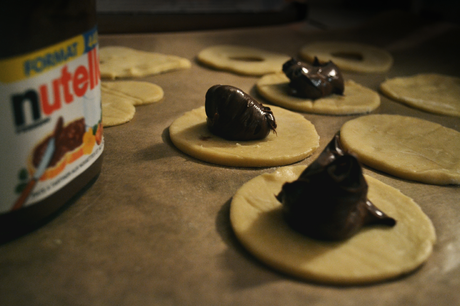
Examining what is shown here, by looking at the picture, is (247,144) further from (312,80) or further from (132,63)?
(132,63)

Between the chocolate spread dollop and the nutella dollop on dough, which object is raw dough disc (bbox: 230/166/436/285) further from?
the chocolate spread dollop

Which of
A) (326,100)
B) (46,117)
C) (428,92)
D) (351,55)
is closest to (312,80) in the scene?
(326,100)

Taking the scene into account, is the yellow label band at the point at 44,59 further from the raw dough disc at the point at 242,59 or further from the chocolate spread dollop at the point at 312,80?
the raw dough disc at the point at 242,59

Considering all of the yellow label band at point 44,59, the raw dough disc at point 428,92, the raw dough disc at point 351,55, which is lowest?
the raw dough disc at point 428,92

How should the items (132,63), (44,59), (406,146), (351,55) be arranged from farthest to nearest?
(351,55)
(132,63)
(406,146)
(44,59)

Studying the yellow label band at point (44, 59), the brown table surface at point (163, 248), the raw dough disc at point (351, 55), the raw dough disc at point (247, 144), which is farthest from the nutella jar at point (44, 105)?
the raw dough disc at point (351, 55)

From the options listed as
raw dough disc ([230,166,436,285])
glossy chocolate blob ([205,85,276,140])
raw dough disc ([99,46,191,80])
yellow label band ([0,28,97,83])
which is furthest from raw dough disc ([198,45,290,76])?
yellow label band ([0,28,97,83])

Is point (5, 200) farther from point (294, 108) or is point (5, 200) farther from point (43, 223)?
point (294, 108)
